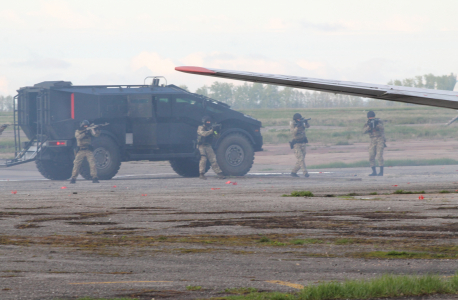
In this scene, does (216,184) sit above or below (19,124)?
below

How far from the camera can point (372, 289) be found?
12.7 feet

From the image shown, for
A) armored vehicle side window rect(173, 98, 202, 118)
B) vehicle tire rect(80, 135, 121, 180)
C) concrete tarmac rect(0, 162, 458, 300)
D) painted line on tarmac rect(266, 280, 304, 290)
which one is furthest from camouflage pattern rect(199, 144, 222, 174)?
painted line on tarmac rect(266, 280, 304, 290)

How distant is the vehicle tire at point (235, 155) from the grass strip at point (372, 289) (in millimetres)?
15343

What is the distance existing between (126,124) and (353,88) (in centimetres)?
1242

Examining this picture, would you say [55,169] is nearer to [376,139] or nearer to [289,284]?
[376,139]

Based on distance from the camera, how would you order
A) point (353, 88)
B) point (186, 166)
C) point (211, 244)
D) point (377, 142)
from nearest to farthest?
point (211, 244), point (353, 88), point (377, 142), point (186, 166)

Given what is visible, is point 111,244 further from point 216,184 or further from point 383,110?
point 383,110

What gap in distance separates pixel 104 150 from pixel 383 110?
1851 inches

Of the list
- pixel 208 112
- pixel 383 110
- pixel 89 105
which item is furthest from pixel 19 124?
pixel 383 110

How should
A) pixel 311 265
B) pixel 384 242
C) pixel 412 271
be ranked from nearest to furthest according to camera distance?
pixel 412 271 → pixel 311 265 → pixel 384 242

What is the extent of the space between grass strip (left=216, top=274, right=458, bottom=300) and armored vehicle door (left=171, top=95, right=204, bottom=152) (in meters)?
15.2

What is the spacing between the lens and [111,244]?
618 cm

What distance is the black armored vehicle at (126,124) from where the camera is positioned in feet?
60.8

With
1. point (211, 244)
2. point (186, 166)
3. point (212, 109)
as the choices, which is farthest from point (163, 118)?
point (211, 244)
